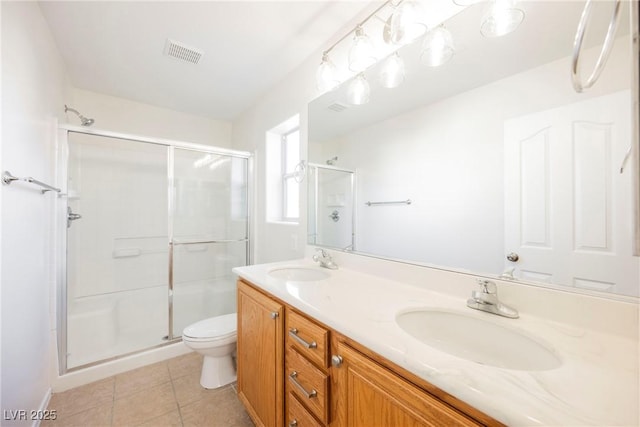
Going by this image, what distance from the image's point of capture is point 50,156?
165 cm

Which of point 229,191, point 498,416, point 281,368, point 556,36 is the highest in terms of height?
point 556,36

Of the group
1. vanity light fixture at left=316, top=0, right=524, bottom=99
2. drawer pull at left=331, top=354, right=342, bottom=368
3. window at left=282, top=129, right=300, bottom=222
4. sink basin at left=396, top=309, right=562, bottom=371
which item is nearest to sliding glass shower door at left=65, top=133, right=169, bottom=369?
window at left=282, top=129, right=300, bottom=222

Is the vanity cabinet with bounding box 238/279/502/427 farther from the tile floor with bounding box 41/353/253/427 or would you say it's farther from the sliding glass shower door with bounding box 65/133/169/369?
the sliding glass shower door with bounding box 65/133/169/369

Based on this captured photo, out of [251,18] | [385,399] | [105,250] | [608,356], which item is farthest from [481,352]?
[105,250]

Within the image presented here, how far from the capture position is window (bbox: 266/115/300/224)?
233 centimetres

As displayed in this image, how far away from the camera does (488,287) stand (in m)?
0.83

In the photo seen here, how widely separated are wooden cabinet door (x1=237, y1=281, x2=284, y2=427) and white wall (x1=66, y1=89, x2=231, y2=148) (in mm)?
2299

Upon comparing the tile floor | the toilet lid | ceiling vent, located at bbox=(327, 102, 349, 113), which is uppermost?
ceiling vent, located at bbox=(327, 102, 349, 113)

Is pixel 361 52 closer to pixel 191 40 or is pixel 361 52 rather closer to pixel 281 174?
pixel 191 40

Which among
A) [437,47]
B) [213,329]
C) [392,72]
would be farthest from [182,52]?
[213,329]

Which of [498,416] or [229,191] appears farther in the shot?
[229,191]

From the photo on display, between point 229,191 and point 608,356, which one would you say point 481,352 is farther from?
point 229,191

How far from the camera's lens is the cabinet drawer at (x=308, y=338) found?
82 cm

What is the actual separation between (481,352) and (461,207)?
537 millimetres
